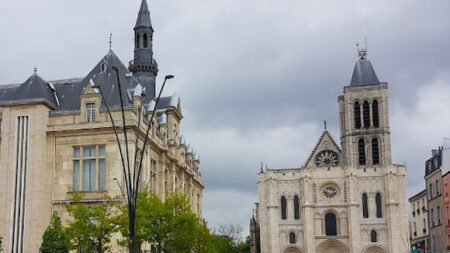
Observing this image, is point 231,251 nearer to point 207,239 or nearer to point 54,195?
point 207,239

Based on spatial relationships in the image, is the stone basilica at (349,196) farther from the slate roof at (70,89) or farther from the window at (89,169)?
the window at (89,169)

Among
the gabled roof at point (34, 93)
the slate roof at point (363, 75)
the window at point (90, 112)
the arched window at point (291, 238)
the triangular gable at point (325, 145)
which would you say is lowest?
the arched window at point (291, 238)

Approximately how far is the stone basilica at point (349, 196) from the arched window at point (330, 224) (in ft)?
0.43

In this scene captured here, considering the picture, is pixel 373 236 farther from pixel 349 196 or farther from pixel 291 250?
pixel 291 250

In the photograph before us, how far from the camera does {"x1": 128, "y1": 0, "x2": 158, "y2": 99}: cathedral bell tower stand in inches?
2175

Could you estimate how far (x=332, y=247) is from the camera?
78.2 m

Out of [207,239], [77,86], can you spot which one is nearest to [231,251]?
[207,239]

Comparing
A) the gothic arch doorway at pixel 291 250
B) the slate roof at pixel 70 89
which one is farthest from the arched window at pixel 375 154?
the slate roof at pixel 70 89

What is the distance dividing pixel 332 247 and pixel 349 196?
700 centimetres

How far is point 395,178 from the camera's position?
77562 mm

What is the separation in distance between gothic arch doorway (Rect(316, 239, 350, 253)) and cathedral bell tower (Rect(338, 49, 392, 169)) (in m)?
10.5

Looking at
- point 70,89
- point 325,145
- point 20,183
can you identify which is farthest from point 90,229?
point 325,145

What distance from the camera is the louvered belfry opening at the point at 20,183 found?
38.8 meters

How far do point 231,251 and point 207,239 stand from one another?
1346 inches
